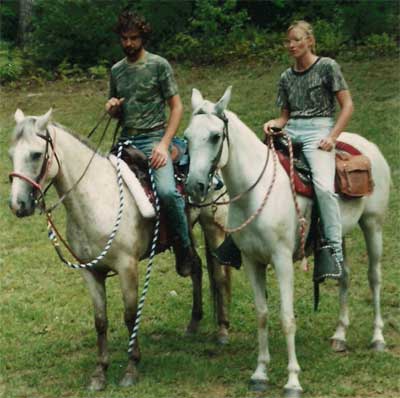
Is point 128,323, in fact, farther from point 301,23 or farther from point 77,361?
point 301,23

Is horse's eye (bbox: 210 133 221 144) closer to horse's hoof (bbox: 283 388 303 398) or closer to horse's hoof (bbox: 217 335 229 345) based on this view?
horse's hoof (bbox: 283 388 303 398)

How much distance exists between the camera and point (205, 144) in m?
5.64

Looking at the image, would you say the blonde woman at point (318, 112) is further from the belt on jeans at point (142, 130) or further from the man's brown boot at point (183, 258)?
the man's brown boot at point (183, 258)

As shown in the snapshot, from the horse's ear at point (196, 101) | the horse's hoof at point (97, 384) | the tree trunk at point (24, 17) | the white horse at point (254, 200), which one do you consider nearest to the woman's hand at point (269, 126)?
the white horse at point (254, 200)

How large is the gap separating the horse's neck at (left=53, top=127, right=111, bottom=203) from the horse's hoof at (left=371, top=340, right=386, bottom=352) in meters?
2.72

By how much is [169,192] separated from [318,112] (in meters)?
1.33

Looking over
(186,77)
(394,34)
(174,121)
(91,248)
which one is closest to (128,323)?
(91,248)

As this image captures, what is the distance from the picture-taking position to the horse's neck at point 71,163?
20.4 ft

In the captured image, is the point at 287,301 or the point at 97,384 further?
the point at 97,384

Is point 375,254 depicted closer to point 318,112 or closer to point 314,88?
point 318,112

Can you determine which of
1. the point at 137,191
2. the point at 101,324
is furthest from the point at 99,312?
Result: the point at 137,191

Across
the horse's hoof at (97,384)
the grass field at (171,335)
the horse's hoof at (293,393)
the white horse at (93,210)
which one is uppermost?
the white horse at (93,210)

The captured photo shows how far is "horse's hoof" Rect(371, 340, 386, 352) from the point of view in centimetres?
704

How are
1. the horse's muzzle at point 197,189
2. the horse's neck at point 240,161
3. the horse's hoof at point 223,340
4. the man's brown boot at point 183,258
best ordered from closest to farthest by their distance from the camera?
the horse's muzzle at point 197,189
the horse's neck at point 240,161
the man's brown boot at point 183,258
the horse's hoof at point 223,340
